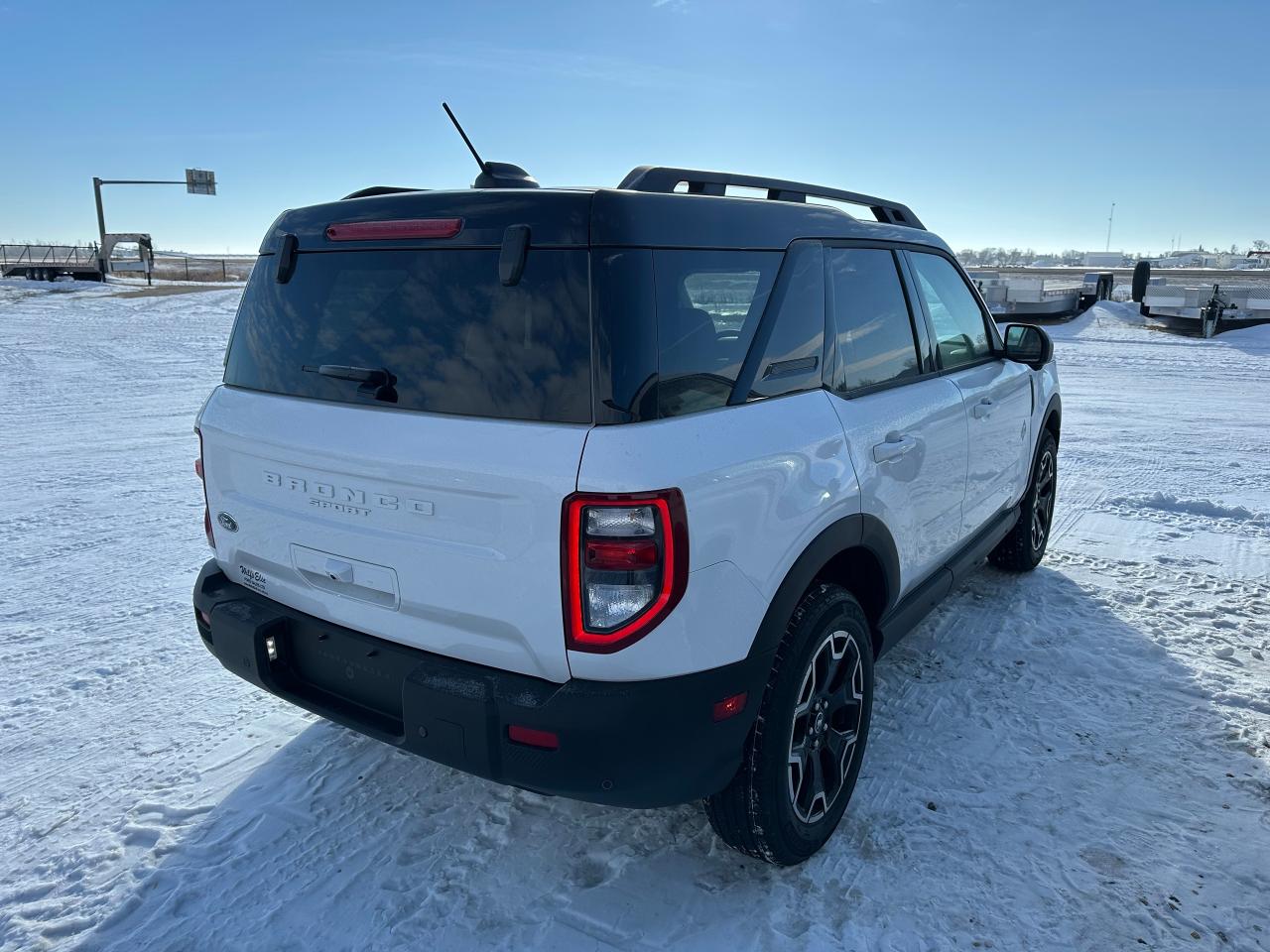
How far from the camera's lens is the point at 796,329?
8.78 ft

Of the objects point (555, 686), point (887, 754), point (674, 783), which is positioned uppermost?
point (555, 686)

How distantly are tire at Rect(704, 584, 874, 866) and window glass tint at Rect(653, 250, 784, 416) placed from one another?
78 centimetres

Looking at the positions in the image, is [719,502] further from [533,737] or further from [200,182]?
[200,182]

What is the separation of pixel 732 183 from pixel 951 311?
1671mm

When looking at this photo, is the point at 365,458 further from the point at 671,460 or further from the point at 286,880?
the point at 286,880

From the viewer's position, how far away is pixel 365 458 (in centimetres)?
233

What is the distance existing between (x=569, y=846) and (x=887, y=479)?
1.62 meters

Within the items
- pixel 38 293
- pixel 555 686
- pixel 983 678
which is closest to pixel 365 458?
pixel 555 686

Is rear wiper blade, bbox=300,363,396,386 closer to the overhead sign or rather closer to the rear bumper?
the rear bumper

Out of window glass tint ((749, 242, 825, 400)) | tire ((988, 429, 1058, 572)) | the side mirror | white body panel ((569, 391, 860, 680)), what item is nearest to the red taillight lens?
white body panel ((569, 391, 860, 680))

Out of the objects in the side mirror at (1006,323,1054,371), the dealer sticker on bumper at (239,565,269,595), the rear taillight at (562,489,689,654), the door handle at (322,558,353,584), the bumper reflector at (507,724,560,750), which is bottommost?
the bumper reflector at (507,724,560,750)

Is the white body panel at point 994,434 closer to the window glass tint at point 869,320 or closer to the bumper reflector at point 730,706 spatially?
the window glass tint at point 869,320

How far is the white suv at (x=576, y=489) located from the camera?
6.89 ft

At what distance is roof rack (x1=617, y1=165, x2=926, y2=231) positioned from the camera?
2.55 meters
